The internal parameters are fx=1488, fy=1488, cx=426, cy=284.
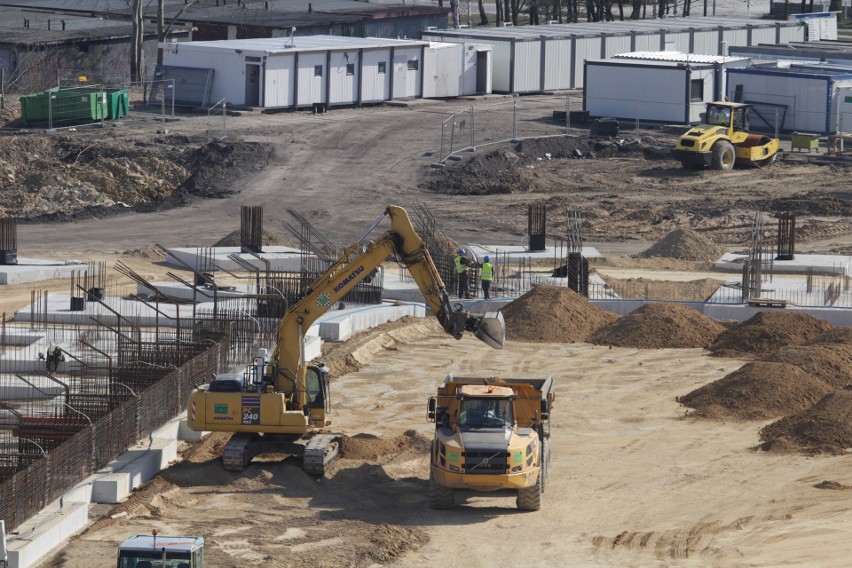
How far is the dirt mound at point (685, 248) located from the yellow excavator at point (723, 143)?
932 centimetres

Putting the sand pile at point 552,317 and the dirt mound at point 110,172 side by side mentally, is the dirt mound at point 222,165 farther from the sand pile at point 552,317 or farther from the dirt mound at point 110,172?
the sand pile at point 552,317

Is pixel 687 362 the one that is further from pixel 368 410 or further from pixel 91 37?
pixel 91 37

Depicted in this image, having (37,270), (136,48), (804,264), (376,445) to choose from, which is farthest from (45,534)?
(136,48)

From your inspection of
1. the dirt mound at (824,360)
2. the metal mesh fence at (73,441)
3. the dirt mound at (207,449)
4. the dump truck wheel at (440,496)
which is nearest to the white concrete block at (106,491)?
the metal mesh fence at (73,441)

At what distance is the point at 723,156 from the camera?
5125 centimetres

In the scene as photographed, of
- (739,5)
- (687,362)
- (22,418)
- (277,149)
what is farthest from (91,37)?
(739,5)

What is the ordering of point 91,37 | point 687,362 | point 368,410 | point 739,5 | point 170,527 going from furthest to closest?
1. point 739,5
2. point 91,37
3. point 687,362
4. point 368,410
5. point 170,527

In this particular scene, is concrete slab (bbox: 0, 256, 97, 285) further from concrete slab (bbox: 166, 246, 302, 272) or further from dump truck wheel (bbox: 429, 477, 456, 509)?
dump truck wheel (bbox: 429, 477, 456, 509)

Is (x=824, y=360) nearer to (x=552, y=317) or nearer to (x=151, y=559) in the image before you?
(x=552, y=317)

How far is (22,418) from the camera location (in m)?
20.5

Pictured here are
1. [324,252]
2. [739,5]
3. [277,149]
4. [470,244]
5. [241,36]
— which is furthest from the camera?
[739,5]

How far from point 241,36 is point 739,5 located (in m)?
58.3

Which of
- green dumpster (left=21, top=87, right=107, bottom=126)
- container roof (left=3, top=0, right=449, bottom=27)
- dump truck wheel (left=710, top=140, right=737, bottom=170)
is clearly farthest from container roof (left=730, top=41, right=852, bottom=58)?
green dumpster (left=21, top=87, right=107, bottom=126)

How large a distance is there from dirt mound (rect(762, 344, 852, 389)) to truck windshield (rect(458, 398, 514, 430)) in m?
8.80
